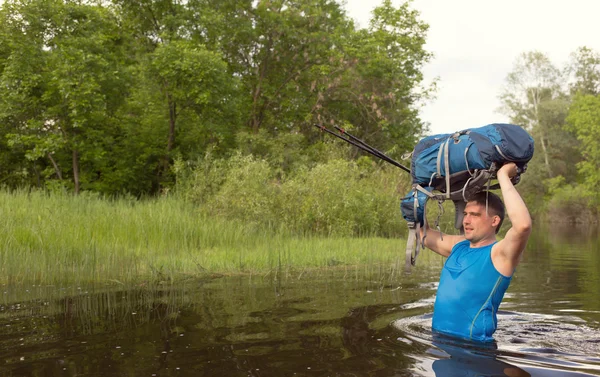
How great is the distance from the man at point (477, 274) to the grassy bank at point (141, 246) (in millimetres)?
5285

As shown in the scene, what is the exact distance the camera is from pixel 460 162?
5668 mm

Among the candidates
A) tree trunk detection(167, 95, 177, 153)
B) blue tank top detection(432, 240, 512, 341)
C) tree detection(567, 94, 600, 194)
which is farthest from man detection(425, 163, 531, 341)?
tree detection(567, 94, 600, 194)

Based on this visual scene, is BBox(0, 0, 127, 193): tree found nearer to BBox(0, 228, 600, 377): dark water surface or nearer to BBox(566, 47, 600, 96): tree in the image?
BBox(0, 228, 600, 377): dark water surface

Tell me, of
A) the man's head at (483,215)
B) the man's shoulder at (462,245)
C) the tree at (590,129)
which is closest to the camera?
the man's head at (483,215)

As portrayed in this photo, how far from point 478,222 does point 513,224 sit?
70cm

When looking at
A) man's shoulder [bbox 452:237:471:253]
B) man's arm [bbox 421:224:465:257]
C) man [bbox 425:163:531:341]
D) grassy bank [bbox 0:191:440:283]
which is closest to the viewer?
man [bbox 425:163:531:341]

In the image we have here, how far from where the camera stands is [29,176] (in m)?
25.3

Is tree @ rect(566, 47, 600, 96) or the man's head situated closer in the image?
the man's head

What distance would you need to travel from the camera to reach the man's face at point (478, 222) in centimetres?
575

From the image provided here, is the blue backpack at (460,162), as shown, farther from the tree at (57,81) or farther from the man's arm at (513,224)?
the tree at (57,81)

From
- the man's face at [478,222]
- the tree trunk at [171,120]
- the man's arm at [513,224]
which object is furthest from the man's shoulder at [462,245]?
the tree trunk at [171,120]

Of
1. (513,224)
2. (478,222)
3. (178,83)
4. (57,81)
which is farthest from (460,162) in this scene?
(178,83)

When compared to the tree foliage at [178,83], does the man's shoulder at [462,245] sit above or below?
below

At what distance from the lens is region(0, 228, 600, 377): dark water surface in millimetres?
5062
